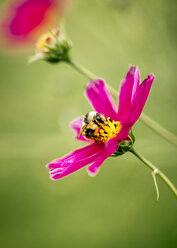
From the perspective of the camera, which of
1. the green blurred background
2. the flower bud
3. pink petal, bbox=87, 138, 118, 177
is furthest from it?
the green blurred background

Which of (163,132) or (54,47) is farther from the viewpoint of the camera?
(54,47)

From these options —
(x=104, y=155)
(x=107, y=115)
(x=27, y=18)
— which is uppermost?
(x=27, y=18)

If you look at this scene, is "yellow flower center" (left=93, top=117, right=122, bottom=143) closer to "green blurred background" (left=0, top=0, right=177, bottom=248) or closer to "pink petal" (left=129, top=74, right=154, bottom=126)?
"pink petal" (left=129, top=74, right=154, bottom=126)

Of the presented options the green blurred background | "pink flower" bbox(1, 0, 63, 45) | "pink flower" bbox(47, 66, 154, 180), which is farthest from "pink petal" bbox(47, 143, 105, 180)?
"pink flower" bbox(1, 0, 63, 45)

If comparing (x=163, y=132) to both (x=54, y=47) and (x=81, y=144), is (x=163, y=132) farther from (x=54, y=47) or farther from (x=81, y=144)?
(x=81, y=144)

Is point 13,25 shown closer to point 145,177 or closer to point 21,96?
point 145,177

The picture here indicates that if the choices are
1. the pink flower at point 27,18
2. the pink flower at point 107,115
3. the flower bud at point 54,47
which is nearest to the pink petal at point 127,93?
the pink flower at point 107,115

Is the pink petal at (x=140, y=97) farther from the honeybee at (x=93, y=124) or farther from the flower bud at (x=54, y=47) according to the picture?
the flower bud at (x=54, y=47)

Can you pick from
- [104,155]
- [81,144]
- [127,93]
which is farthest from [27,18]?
[104,155]
